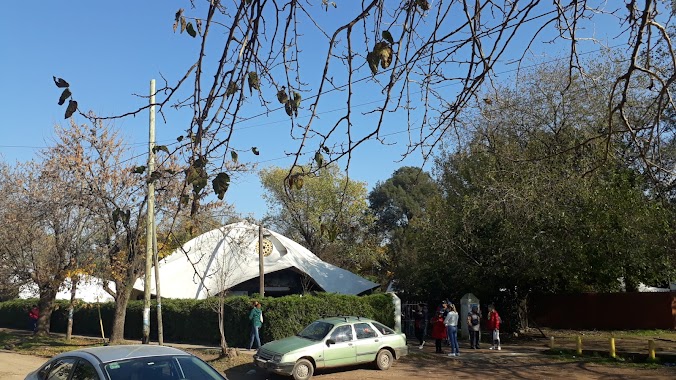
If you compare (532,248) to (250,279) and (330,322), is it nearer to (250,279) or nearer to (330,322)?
(330,322)

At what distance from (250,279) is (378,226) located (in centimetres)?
2118

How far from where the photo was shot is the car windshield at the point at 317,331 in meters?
17.2

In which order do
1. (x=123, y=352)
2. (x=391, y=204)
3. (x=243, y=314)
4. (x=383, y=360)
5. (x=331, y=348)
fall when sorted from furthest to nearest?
(x=391, y=204)
(x=243, y=314)
(x=383, y=360)
(x=331, y=348)
(x=123, y=352)

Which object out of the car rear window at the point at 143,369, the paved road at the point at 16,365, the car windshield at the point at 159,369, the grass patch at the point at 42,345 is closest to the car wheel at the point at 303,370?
the paved road at the point at 16,365

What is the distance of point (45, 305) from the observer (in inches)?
1069

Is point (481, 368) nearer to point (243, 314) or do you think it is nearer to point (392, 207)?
point (243, 314)

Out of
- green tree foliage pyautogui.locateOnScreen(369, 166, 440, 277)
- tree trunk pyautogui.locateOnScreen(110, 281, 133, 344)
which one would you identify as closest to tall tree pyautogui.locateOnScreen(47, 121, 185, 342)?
tree trunk pyautogui.locateOnScreen(110, 281, 133, 344)

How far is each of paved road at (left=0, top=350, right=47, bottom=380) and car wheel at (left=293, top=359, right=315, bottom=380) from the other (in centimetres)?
722

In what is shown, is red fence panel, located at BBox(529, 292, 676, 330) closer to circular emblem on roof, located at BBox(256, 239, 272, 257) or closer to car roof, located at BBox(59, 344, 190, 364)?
circular emblem on roof, located at BBox(256, 239, 272, 257)

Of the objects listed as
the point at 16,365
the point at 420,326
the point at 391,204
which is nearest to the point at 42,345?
the point at 16,365

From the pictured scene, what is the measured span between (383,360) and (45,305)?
16.9 meters

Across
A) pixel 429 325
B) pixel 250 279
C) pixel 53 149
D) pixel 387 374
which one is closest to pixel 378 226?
pixel 250 279

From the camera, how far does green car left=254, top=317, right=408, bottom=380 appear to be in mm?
16078

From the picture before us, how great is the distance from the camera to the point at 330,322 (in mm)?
17688
